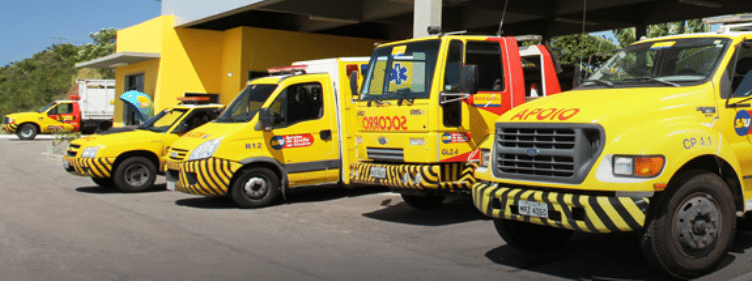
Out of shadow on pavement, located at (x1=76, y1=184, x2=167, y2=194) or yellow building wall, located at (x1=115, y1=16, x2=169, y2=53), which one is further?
yellow building wall, located at (x1=115, y1=16, x2=169, y2=53)

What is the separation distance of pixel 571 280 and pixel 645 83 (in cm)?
197

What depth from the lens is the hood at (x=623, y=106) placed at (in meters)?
5.74

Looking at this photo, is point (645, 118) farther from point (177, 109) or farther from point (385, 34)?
point (385, 34)

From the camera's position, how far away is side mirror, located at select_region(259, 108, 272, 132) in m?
10.5

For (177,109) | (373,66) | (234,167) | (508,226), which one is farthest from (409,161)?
(177,109)

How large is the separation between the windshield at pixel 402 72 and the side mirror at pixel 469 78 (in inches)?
18.0

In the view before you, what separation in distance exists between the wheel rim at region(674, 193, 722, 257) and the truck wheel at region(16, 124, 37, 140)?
108 feet

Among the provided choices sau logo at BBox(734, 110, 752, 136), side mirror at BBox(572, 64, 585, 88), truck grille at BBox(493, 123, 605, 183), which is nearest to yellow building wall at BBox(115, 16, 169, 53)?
side mirror at BBox(572, 64, 585, 88)

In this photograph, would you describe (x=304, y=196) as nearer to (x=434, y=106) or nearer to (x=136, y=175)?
(x=136, y=175)

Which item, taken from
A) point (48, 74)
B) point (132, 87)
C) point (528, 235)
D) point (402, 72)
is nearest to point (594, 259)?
point (528, 235)

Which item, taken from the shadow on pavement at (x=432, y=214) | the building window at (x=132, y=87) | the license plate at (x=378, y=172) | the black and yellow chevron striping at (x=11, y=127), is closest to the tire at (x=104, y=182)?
the shadow on pavement at (x=432, y=214)

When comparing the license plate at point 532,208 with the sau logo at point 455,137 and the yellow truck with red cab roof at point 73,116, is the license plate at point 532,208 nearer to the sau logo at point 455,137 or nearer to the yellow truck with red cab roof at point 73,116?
the sau logo at point 455,137

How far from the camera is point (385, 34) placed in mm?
27453

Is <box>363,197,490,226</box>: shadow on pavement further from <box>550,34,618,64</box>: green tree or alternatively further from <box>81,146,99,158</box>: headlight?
<box>550,34,618,64</box>: green tree
